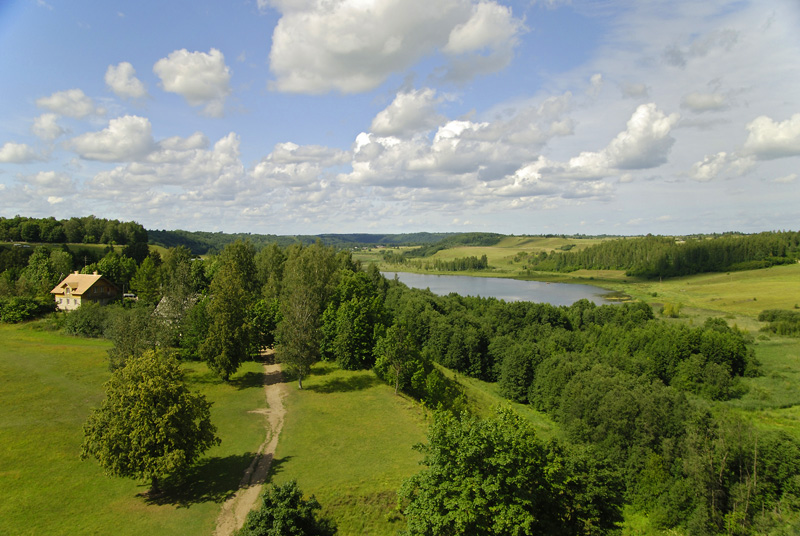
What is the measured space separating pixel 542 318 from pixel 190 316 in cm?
5346

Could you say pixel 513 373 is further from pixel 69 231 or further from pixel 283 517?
pixel 69 231

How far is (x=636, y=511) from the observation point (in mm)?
27109

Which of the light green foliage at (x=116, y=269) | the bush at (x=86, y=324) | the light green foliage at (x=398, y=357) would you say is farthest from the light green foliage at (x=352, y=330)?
the light green foliage at (x=116, y=269)

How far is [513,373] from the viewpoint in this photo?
168 feet

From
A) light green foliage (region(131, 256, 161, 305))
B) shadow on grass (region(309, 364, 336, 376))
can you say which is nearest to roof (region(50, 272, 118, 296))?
light green foliage (region(131, 256, 161, 305))

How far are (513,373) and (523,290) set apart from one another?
278 ft

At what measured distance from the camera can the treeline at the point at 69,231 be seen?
82.2m

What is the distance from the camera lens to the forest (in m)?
15.3

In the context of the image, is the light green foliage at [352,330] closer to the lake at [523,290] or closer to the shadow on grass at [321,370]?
the shadow on grass at [321,370]

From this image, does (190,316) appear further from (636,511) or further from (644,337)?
(644,337)

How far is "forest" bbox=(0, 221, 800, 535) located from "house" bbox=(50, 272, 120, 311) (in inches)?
84.6

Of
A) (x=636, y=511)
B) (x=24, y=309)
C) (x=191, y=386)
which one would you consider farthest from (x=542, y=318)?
(x=24, y=309)

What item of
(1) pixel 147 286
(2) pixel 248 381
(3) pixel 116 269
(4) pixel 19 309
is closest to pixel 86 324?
(4) pixel 19 309

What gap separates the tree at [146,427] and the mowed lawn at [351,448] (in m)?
4.48
